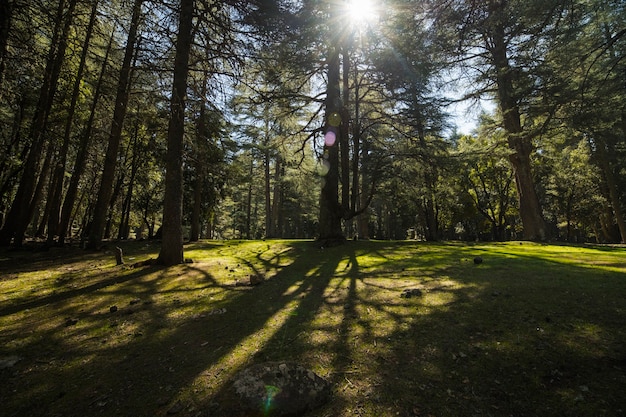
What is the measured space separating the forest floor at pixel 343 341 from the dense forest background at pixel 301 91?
11.4 ft

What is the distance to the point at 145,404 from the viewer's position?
231cm

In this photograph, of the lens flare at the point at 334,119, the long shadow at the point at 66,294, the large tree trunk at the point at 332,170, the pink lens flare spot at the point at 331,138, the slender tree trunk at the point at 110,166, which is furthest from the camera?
the pink lens flare spot at the point at 331,138

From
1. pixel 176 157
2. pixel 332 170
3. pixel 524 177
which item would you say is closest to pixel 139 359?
pixel 176 157

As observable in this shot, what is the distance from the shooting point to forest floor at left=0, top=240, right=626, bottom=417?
227 cm

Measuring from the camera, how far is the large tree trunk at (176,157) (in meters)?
7.55

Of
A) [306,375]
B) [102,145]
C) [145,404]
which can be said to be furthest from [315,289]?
[102,145]

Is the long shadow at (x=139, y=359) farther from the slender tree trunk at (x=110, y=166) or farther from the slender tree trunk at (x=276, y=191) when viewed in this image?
the slender tree trunk at (x=276, y=191)

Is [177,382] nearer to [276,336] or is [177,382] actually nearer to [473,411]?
[276,336]

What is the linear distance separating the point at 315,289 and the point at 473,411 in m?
3.68

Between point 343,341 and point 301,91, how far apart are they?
1295 centimetres

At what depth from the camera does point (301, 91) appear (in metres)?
14.0

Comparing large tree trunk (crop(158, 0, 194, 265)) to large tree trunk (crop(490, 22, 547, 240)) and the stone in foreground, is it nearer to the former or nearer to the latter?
the stone in foreground

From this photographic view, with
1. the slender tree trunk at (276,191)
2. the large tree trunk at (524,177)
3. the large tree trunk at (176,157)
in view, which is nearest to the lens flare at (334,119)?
the large tree trunk at (176,157)

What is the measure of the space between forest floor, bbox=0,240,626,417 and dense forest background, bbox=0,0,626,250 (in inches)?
137
